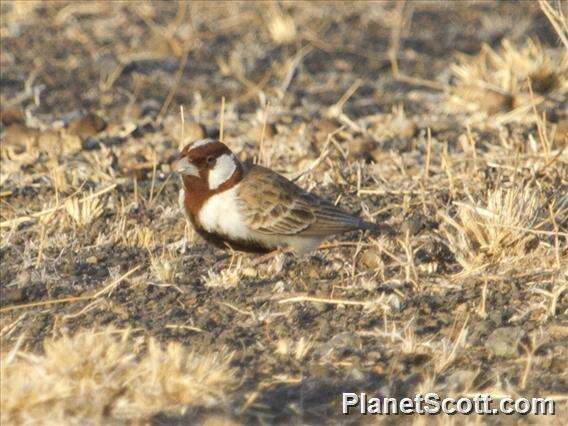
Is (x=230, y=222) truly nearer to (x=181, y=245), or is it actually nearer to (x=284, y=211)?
(x=284, y=211)

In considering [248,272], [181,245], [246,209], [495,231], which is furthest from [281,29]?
[495,231]

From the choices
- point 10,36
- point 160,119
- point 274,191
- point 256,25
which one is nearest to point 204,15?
point 256,25

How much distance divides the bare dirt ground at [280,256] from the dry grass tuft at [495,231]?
0.05ft

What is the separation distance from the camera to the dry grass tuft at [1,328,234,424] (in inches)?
189

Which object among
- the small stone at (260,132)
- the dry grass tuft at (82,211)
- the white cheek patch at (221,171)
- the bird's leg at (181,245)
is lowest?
the bird's leg at (181,245)

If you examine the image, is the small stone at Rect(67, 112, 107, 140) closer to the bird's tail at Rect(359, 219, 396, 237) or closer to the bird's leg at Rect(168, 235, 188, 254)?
the bird's leg at Rect(168, 235, 188, 254)

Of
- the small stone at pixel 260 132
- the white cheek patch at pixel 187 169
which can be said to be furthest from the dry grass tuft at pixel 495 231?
the small stone at pixel 260 132

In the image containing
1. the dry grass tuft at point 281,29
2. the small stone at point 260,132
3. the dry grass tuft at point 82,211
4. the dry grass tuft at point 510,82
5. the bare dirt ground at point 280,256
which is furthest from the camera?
the dry grass tuft at point 281,29

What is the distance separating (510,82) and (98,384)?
5.49 meters

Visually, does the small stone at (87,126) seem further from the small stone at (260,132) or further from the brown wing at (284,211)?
the brown wing at (284,211)

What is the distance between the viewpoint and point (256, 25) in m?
12.3

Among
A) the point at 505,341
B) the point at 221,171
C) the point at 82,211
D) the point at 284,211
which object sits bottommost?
the point at 505,341

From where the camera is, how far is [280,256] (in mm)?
6820

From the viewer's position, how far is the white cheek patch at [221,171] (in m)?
6.67
